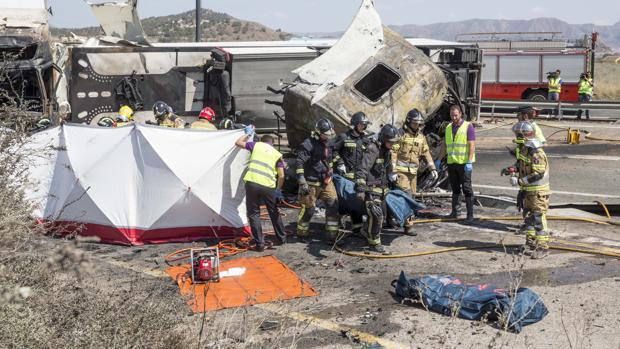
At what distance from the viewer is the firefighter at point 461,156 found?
10.8 m

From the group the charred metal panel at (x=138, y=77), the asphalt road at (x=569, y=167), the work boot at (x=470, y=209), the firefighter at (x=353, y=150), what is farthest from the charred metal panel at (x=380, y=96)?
the charred metal panel at (x=138, y=77)

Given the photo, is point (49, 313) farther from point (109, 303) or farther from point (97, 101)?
point (97, 101)

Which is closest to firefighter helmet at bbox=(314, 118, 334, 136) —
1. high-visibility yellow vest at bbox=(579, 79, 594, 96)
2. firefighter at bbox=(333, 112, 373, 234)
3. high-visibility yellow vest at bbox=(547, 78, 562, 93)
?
firefighter at bbox=(333, 112, 373, 234)

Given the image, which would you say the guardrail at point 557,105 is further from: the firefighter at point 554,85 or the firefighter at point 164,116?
the firefighter at point 164,116

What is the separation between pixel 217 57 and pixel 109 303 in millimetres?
10892

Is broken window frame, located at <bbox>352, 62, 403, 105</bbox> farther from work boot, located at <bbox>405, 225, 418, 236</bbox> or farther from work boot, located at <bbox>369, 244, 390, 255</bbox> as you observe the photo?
work boot, located at <bbox>369, 244, 390, 255</bbox>

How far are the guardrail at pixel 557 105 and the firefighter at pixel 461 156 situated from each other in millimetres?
12608

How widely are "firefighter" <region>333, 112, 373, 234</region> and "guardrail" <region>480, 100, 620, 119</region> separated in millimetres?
14304

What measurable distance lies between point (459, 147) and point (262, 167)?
3.16 meters

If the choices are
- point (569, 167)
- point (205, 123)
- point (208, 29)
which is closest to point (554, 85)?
point (569, 167)

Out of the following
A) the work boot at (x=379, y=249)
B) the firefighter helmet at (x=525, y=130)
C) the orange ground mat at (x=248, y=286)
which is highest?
the firefighter helmet at (x=525, y=130)

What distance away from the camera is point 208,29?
79625 mm

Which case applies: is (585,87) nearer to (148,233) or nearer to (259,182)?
(259,182)

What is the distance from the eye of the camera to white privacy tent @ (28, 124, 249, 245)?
972 centimetres
